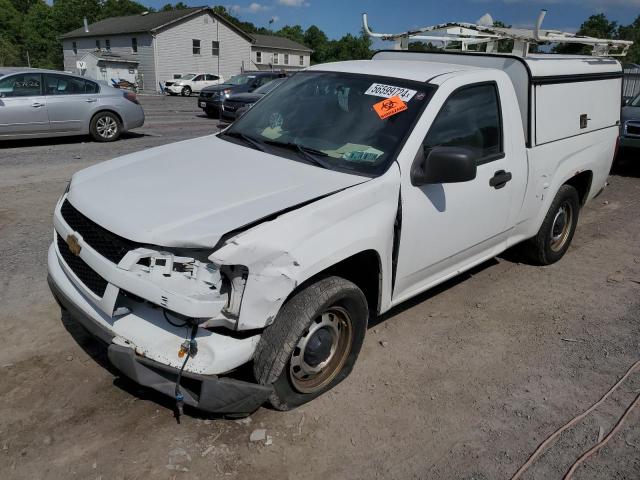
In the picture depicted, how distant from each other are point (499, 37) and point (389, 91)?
1.96 meters

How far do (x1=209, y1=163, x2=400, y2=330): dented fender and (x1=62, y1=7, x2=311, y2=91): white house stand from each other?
4226 cm

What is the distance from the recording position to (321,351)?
3.19 metres

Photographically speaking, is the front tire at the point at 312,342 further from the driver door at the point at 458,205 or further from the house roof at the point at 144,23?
the house roof at the point at 144,23

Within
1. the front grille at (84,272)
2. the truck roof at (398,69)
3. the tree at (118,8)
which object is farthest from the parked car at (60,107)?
the tree at (118,8)

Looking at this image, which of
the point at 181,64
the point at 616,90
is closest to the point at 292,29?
the point at 181,64

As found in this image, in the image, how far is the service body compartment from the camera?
461 centimetres

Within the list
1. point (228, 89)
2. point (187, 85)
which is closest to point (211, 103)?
point (228, 89)

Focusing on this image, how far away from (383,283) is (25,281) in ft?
10.4

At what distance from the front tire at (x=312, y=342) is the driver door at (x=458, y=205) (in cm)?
47

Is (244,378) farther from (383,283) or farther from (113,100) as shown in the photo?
(113,100)

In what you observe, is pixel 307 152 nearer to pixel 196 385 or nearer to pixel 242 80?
pixel 196 385

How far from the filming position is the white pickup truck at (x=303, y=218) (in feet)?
8.63

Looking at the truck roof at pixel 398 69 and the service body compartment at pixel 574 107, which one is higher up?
the truck roof at pixel 398 69

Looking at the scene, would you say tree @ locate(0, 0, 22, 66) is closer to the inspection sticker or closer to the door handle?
the inspection sticker
